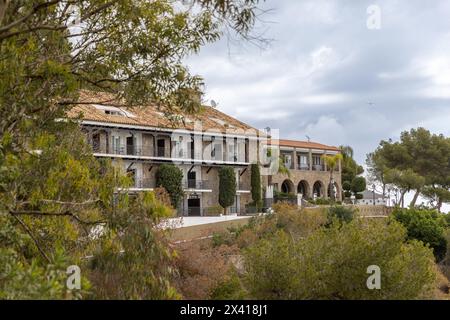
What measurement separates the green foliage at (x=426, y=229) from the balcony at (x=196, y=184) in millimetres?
12980

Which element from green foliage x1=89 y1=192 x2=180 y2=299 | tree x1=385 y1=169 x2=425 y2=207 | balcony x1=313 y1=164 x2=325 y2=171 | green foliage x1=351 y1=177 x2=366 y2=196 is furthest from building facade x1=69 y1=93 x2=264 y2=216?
green foliage x1=89 y1=192 x2=180 y2=299

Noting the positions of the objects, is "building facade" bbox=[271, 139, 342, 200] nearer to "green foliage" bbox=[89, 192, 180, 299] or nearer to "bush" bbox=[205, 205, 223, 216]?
"bush" bbox=[205, 205, 223, 216]

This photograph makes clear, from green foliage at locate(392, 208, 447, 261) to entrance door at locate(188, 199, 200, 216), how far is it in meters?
13.2

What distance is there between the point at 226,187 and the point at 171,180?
16.7 ft

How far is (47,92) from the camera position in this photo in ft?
42.4

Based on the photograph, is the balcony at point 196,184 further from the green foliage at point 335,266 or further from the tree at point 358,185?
the green foliage at point 335,266

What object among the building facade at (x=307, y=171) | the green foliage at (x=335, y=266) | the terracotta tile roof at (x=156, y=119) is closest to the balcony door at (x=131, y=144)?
the terracotta tile roof at (x=156, y=119)

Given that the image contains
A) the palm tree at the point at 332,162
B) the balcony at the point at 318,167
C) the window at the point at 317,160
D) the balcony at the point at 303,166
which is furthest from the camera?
the window at the point at 317,160

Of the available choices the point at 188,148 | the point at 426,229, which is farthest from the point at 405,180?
the point at 188,148

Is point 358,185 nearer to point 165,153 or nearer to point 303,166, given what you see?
point 303,166

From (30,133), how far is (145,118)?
34.4 m

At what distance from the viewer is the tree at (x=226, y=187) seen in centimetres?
4903

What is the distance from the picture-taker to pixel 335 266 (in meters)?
15.6

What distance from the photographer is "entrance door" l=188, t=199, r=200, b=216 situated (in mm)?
48031
